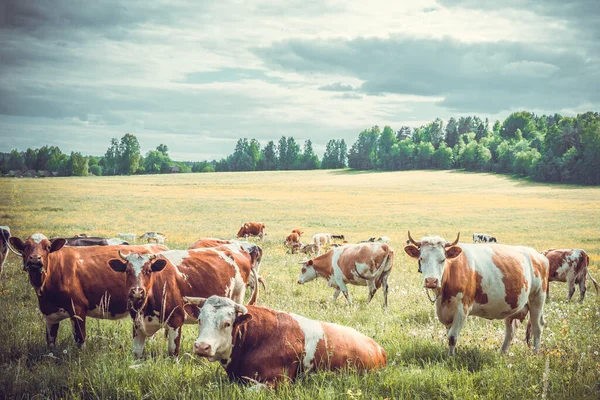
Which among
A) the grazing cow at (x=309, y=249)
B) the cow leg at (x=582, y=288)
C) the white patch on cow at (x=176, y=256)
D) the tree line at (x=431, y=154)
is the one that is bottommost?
the grazing cow at (x=309, y=249)

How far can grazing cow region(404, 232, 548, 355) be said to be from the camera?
744 centimetres

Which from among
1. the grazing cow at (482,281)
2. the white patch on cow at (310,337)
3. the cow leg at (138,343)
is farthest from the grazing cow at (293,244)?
the white patch on cow at (310,337)

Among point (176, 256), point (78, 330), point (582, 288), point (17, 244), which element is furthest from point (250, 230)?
point (78, 330)

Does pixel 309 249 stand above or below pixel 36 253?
below

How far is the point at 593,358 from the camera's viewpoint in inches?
252

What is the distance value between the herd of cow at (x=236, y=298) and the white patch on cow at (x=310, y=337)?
1 cm

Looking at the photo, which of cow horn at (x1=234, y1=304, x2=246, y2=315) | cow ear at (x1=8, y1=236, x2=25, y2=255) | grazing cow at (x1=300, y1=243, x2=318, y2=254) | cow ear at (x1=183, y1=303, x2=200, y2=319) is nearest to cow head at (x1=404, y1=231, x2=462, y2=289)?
cow horn at (x1=234, y1=304, x2=246, y2=315)

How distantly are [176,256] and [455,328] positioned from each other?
16.2ft

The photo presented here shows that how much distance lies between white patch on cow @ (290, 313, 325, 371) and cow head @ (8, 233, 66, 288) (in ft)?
14.3

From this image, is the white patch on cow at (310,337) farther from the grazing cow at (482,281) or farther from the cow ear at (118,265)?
the cow ear at (118,265)

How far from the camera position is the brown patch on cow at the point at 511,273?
7987 millimetres

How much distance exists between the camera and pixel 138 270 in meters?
6.95

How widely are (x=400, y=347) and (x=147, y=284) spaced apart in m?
4.10

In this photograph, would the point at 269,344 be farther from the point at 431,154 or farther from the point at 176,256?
the point at 431,154
